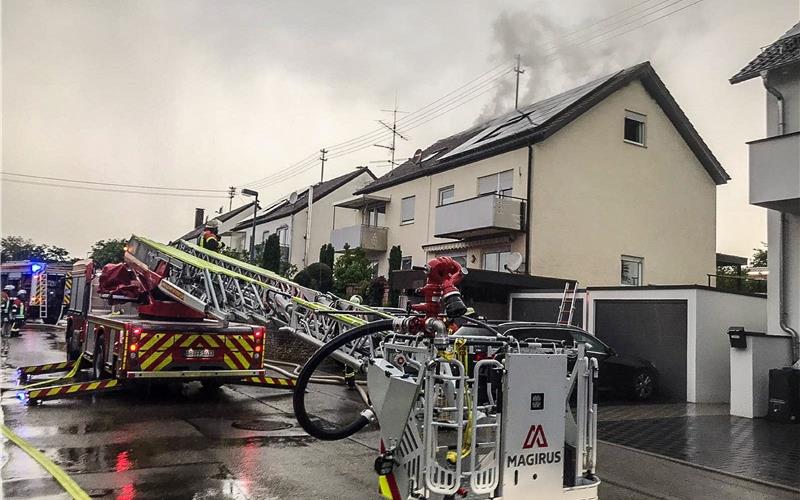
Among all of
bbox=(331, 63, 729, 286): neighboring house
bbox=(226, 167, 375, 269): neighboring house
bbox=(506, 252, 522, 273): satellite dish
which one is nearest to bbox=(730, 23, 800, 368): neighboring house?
bbox=(331, 63, 729, 286): neighboring house

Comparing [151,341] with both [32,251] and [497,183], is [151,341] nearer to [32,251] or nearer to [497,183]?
[497,183]

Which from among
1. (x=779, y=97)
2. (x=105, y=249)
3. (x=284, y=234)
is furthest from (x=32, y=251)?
(x=779, y=97)

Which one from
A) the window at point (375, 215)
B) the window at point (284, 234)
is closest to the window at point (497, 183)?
the window at point (375, 215)

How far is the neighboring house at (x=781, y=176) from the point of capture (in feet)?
42.1

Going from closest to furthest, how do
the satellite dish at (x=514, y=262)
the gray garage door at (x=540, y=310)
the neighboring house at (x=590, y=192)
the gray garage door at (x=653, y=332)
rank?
the gray garage door at (x=653, y=332), the gray garage door at (x=540, y=310), the satellite dish at (x=514, y=262), the neighboring house at (x=590, y=192)

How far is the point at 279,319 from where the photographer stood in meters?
9.05

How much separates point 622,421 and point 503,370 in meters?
7.45

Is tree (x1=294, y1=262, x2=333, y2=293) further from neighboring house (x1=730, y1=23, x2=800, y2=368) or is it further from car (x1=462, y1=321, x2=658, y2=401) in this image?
neighboring house (x1=730, y1=23, x2=800, y2=368)

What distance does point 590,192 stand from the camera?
23703 millimetres

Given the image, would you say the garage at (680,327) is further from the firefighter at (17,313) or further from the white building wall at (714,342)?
the firefighter at (17,313)

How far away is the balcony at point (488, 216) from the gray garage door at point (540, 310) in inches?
160

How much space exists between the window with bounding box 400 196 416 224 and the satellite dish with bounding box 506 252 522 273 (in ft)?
27.2

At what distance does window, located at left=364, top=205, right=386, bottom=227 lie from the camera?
33062 millimetres

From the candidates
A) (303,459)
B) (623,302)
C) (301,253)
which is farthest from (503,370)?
(301,253)
